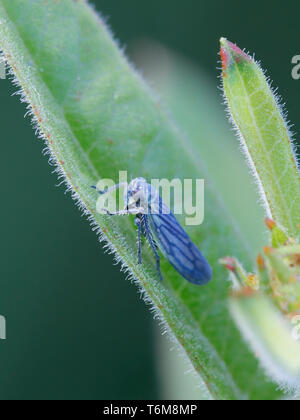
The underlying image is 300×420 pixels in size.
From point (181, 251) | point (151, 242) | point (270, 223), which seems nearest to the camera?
point (270, 223)

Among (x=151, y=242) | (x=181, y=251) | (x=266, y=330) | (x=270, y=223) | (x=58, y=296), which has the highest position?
(x=58, y=296)

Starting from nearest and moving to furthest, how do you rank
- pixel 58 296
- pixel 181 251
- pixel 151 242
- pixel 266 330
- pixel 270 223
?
pixel 266 330, pixel 270 223, pixel 181 251, pixel 151 242, pixel 58 296

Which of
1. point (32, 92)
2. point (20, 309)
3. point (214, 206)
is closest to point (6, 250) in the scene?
point (20, 309)

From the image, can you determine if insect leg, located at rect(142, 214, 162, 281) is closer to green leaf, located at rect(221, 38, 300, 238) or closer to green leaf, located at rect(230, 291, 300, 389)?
green leaf, located at rect(221, 38, 300, 238)

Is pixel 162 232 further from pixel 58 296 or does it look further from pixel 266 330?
pixel 58 296

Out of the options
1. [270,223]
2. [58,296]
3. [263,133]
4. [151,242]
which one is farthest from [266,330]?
[58,296]

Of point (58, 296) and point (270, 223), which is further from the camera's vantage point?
point (58, 296)
